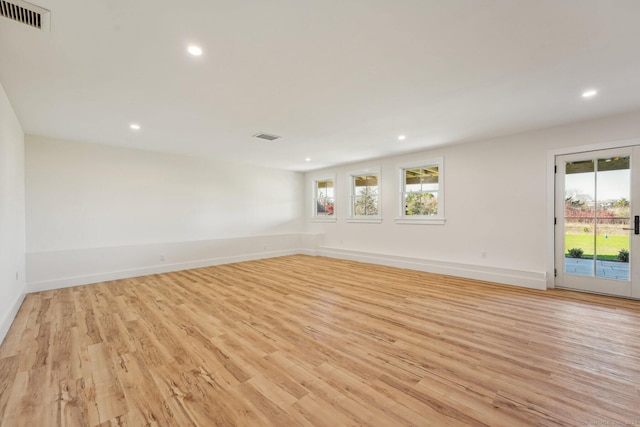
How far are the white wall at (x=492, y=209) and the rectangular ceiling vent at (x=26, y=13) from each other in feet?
18.0

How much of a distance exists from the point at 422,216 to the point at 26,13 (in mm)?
5798

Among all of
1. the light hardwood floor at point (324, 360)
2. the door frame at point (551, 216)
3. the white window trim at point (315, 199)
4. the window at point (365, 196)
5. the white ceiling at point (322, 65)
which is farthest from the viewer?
the white window trim at point (315, 199)

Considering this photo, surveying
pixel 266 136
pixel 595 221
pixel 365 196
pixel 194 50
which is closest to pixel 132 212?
pixel 266 136

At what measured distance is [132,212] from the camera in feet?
17.3

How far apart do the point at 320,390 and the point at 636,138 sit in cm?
496

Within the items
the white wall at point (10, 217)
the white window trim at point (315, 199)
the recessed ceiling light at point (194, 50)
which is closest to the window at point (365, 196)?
the white window trim at point (315, 199)

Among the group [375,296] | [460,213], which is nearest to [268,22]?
[375,296]

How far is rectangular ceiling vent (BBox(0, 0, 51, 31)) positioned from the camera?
166 centimetres

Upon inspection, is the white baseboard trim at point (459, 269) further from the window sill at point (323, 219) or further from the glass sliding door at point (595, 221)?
the window sill at point (323, 219)

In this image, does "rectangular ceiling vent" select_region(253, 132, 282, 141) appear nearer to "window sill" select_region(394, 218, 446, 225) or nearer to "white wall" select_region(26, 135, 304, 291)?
"white wall" select_region(26, 135, 304, 291)

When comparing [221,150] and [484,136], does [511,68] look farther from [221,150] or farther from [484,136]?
[221,150]

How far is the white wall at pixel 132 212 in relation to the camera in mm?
4434

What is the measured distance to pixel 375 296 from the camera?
383 cm

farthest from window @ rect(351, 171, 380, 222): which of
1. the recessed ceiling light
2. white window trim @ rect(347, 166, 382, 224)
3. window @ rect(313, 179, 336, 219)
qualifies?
the recessed ceiling light
